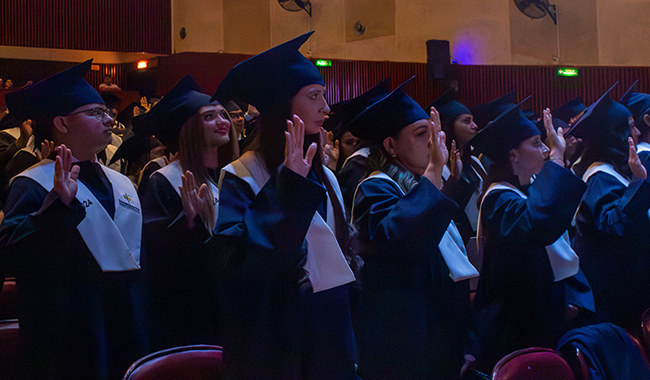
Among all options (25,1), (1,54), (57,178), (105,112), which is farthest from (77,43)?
(57,178)

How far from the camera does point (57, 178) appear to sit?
204 cm

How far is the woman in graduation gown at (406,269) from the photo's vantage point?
219cm

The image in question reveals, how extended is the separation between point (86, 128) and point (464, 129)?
9.30 ft

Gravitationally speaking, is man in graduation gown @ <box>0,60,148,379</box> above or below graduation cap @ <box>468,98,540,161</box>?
below

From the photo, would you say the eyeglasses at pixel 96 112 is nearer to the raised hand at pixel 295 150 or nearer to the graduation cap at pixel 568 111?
the raised hand at pixel 295 150

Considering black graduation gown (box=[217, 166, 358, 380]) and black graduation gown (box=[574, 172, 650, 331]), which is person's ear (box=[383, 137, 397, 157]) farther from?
black graduation gown (box=[574, 172, 650, 331])

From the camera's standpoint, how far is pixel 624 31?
10.7 m

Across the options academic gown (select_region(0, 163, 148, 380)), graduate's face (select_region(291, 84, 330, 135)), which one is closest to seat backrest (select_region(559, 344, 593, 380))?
graduate's face (select_region(291, 84, 330, 135))

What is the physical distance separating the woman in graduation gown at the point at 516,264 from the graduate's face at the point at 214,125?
1.37 m

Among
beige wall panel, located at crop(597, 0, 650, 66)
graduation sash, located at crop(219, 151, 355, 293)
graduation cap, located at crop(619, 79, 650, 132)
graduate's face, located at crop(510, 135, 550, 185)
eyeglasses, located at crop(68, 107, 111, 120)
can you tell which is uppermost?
beige wall panel, located at crop(597, 0, 650, 66)

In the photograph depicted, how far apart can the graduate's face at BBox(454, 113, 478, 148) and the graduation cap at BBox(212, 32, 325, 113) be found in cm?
256

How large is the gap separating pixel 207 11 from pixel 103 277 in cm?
1032

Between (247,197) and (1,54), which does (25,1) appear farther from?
(247,197)

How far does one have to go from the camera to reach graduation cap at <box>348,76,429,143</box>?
98.3 inches
